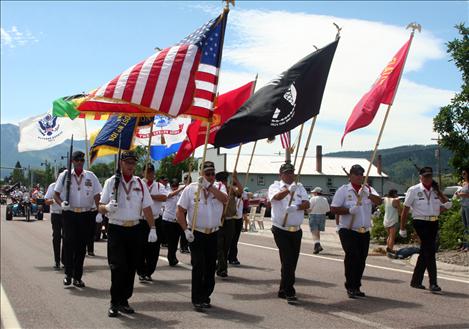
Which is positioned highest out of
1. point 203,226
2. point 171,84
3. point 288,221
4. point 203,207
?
point 171,84

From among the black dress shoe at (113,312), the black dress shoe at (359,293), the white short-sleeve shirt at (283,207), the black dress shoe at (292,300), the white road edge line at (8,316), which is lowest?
the white road edge line at (8,316)

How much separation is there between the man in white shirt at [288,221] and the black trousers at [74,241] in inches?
131

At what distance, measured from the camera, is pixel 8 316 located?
788 centimetres

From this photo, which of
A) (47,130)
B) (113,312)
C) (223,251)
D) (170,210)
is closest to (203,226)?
(113,312)

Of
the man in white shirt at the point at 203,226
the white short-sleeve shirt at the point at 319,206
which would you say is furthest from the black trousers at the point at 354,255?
the white short-sleeve shirt at the point at 319,206

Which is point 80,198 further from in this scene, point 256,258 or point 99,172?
point 99,172

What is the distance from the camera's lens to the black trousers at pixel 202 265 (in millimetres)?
8266

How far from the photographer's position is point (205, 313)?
807cm

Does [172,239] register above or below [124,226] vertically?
below

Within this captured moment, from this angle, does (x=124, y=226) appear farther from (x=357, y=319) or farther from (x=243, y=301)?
(x=357, y=319)

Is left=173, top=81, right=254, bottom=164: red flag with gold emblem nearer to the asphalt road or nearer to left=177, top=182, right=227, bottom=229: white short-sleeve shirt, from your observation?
the asphalt road

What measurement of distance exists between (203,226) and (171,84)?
210 cm

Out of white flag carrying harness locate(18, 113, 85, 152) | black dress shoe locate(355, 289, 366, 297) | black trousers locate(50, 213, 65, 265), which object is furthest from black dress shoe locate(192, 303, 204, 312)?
white flag carrying harness locate(18, 113, 85, 152)

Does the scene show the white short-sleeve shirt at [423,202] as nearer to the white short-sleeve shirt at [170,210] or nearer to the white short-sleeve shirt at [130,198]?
the white short-sleeve shirt at [130,198]
